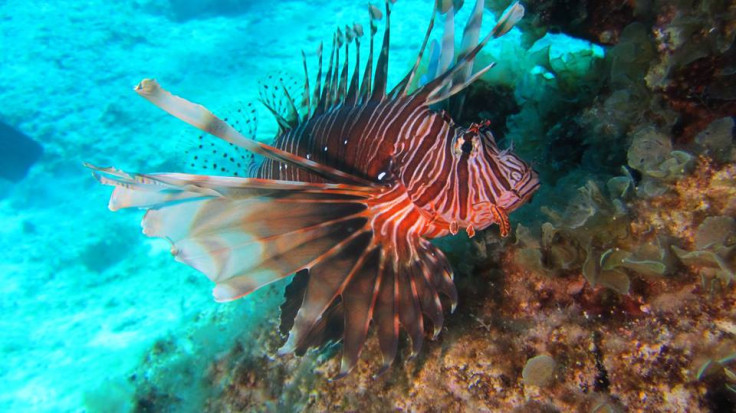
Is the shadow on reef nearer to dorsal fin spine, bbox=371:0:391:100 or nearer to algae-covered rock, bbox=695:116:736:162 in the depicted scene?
algae-covered rock, bbox=695:116:736:162

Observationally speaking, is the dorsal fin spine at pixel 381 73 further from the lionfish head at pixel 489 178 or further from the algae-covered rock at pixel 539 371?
the algae-covered rock at pixel 539 371

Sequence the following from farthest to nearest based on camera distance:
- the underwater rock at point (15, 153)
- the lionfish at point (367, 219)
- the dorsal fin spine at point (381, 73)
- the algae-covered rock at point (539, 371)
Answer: the underwater rock at point (15, 153)
the dorsal fin spine at point (381, 73)
the lionfish at point (367, 219)
the algae-covered rock at point (539, 371)

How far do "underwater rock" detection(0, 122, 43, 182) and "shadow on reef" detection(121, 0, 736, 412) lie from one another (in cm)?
2425

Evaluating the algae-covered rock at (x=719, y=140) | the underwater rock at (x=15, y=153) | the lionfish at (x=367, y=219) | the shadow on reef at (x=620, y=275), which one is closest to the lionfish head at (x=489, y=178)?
the lionfish at (x=367, y=219)

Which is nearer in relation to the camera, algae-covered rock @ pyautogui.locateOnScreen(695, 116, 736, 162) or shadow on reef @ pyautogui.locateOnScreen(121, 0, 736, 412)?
shadow on reef @ pyautogui.locateOnScreen(121, 0, 736, 412)

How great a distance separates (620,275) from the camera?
2.11 metres

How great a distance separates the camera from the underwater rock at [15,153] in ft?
65.2

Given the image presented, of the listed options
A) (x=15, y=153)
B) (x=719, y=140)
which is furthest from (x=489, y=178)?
(x=15, y=153)

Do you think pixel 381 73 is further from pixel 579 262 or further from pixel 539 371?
pixel 539 371

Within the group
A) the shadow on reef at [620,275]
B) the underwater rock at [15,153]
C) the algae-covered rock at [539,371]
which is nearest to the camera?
the shadow on reef at [620,275]

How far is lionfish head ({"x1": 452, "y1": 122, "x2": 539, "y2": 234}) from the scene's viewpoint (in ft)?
7.51

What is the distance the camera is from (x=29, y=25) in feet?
85.4

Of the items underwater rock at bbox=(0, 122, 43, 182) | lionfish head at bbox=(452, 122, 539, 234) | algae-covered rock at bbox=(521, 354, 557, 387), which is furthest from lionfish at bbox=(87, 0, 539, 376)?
underwater rock at bbox=(0, 122, 43, 182)

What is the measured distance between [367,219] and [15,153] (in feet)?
83.7
